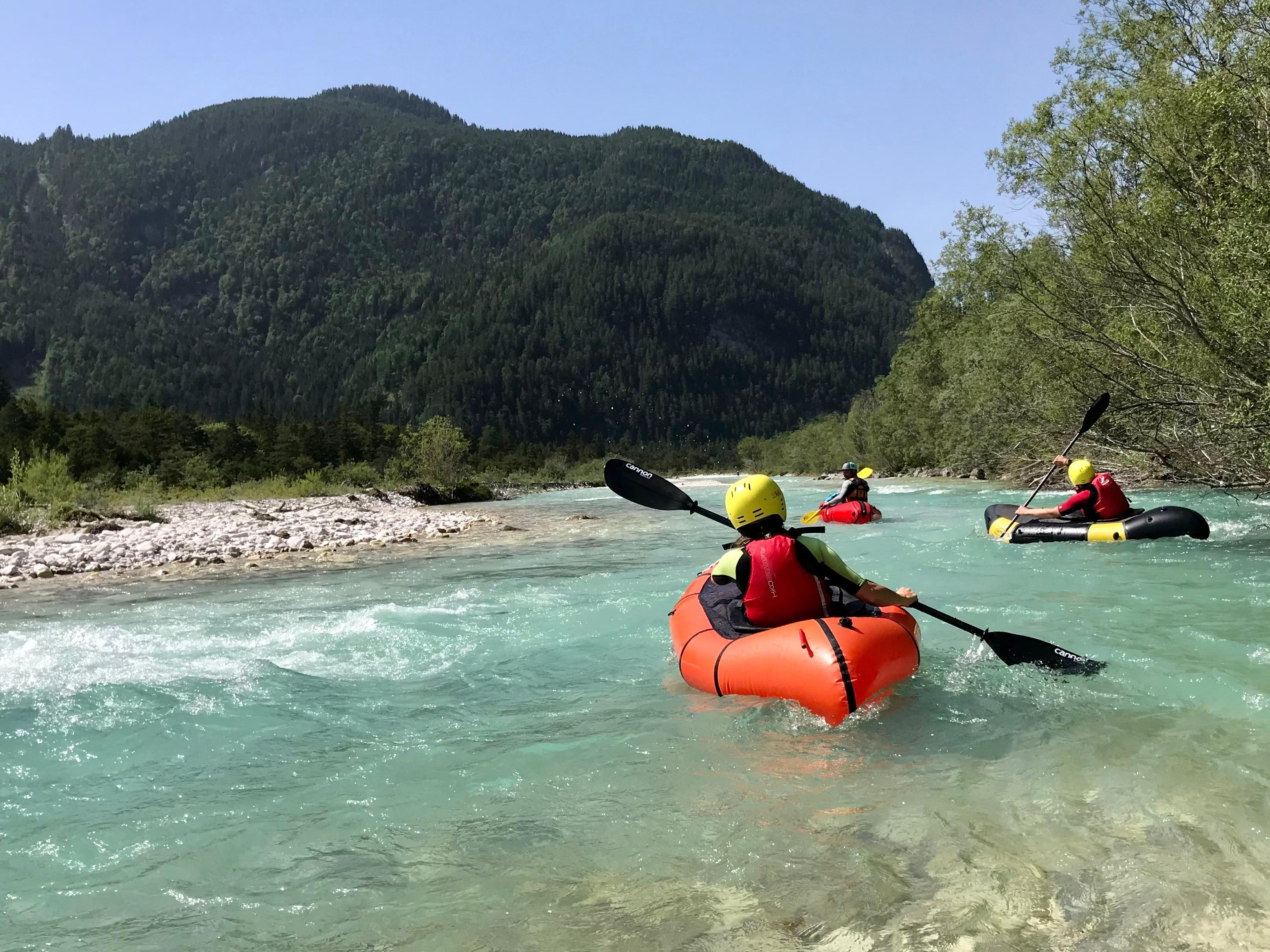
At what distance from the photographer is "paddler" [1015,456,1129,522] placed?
11797 millimetres

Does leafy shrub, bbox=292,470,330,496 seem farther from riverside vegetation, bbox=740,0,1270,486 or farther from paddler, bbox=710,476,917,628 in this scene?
paddler, bbox=710,476,917,628

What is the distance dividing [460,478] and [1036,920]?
119 feet

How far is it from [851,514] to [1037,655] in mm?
11721

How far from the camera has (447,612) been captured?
27.6ft

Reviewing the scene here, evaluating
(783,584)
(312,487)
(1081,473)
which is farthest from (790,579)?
(312,487)

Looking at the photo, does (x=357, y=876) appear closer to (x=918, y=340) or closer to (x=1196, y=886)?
(x=1196, y=886)

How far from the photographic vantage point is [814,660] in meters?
4.50

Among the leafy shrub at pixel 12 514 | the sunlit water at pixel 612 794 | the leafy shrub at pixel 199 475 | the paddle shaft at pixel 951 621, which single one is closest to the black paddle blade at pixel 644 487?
the sunlit water at pixel 612 794

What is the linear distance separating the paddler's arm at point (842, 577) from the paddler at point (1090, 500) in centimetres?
789

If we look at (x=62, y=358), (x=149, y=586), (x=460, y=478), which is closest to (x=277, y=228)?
(x=62, y=358)

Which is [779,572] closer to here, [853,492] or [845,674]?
[845,674]

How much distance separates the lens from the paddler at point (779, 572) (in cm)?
515

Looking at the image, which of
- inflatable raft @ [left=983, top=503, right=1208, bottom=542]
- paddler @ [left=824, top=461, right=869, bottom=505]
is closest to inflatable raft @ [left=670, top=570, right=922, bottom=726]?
inflatable raft @ [left=983, top=503, right=1208, bottom=542]

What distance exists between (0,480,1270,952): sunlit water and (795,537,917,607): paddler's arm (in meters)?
0.53
